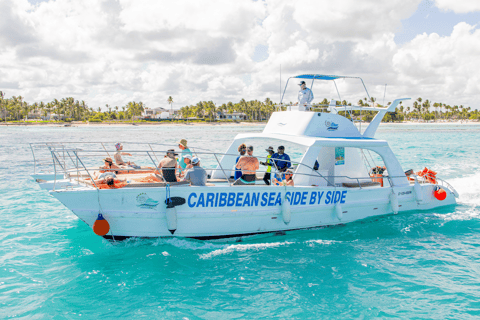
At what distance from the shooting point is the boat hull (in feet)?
21.4

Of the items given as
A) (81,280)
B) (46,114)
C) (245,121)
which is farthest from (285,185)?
(46,114)

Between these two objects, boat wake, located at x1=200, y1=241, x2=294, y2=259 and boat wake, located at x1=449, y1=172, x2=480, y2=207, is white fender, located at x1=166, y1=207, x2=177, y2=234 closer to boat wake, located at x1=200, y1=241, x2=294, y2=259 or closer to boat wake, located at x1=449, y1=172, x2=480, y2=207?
boat wake, located at x1=200, y1=241, x2=294, y2=259

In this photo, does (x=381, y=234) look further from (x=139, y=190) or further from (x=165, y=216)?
(x=139, y=190)

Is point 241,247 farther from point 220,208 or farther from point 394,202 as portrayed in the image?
point 394,202

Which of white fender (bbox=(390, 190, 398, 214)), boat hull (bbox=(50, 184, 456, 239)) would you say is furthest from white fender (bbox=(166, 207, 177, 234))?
white fender (bbox=(390, 190, 398, 214))

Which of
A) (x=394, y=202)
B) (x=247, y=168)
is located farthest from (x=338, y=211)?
(x=247, y=168)

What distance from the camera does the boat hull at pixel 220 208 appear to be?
6.52 metres

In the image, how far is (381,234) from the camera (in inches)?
340

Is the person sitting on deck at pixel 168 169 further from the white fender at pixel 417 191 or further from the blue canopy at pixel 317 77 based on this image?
the white fender at pixel 417 191

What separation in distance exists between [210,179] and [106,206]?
11.7 ft

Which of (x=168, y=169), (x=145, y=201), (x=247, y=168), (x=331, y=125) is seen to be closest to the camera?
(x=145, y=201)

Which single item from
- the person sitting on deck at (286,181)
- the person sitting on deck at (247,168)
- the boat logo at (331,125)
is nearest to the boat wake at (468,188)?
the boat logo at (331,125)

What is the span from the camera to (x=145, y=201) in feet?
21.7

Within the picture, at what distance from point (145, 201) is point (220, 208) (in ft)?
5.14
